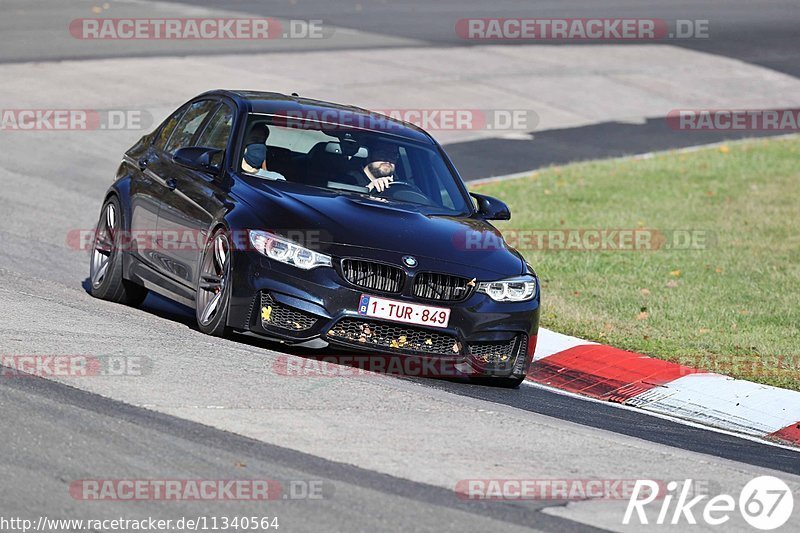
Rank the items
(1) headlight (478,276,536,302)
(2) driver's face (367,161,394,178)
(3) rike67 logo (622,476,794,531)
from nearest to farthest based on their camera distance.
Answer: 1. (3) rike67 logo (622,476,794,531)
2. (1) headlight (478,276,536,302)
3. (2) driver's face (367,161,394,178)

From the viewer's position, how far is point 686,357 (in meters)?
11.0

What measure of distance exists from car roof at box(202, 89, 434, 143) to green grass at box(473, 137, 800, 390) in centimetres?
225

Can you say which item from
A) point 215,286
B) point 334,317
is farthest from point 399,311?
point 215,286

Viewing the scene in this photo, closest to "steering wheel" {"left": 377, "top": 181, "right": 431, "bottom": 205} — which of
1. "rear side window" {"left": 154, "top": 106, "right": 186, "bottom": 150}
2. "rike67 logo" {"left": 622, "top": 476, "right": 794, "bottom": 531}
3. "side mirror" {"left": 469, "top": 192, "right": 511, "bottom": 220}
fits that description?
"side mirror" {"left": 469, "top": 192, "right": 511, "bottom": 220}

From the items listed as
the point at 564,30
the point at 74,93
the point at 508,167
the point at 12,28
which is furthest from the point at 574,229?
the point at 564,30

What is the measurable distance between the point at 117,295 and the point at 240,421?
13.3 feet

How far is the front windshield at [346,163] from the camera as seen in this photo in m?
9.74

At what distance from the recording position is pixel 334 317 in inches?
337

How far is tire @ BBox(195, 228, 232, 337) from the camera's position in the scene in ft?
28.9

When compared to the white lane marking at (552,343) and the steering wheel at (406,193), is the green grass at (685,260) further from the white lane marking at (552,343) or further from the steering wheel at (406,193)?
the steering wheel at (406,193)

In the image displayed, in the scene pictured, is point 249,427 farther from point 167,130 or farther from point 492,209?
point 167,130

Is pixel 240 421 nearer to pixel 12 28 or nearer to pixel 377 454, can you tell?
pixel 377 454

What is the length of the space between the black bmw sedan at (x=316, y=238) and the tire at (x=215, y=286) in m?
0.01

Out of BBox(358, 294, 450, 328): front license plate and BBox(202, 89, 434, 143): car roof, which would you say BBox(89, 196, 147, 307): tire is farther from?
BBox(358, 294, 450, 328): front license plate
